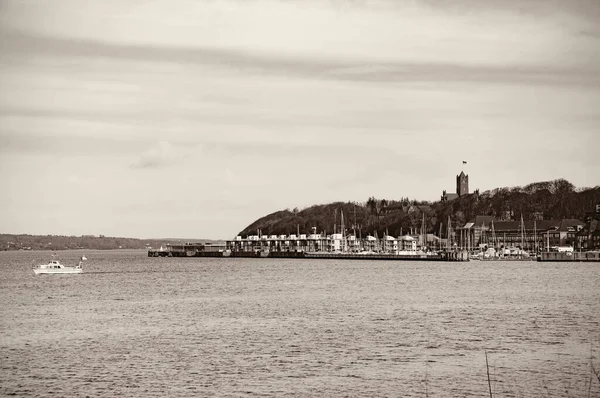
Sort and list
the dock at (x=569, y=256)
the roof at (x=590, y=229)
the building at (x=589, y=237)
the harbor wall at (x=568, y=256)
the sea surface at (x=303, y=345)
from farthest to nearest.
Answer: the roof at (x=590, y=229)
the building at (x=589, y=237)
the harbor wall at (x=568, y=256)
the dock at (x=569, y=256)
the sea surface at (x=303, y=345)

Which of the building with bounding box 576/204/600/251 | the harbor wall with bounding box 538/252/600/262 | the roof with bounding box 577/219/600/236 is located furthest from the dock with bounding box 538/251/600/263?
the roof with bounding box 577/219/600/236

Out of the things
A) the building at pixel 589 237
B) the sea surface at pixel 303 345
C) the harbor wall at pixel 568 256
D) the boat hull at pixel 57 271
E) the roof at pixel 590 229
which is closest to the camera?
the sea surface at pixel 303 345

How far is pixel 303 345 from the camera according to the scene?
41000 millimetres

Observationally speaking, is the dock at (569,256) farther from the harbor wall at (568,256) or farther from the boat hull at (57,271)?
the boat hull at (57,271)

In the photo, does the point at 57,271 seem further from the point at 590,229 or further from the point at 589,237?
the point at 590,229

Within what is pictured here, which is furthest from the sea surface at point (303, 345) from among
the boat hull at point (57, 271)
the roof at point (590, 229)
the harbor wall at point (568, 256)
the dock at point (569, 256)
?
the roof at point (590, 229)

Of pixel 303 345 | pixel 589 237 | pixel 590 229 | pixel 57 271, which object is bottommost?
pixel 303 345

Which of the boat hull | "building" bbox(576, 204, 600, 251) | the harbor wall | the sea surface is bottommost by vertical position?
the sea surface

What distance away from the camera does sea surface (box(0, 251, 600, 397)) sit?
3131cm

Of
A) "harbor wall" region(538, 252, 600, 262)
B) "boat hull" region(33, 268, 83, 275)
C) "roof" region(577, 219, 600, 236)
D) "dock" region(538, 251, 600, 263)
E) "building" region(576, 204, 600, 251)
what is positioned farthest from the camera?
"roof" region(577, 219, 600, 236)

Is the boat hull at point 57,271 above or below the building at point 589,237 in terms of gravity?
below

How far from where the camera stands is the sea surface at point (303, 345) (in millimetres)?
31312

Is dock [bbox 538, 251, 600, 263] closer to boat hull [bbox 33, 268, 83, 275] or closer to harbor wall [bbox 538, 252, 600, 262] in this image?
harbor wall [bbox 538, 252, 600, 262]

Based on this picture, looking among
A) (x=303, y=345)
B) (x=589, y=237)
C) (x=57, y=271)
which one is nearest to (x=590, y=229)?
(x=589, y=237)
